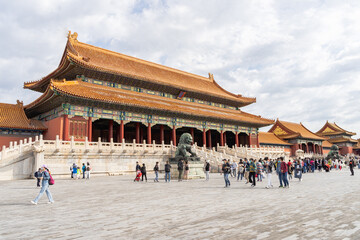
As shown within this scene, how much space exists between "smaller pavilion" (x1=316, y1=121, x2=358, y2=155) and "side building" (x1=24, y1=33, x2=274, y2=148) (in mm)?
32892

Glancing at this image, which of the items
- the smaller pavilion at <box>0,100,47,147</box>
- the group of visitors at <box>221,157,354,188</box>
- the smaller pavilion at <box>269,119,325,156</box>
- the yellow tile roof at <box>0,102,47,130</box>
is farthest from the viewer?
the smaller pavilion at <box>269,119,325,156</box>

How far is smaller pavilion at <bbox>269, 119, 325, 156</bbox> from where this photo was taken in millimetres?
48969

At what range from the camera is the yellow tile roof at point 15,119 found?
76.7 feet

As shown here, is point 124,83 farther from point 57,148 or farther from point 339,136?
point 339,136

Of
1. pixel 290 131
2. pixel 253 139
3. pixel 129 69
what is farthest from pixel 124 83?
pixel 290 131

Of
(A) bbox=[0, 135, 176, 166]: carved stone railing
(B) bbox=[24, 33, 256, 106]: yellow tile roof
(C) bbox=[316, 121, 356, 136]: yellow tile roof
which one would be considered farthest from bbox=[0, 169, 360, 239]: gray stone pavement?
(C) bbox=[316, 121, 356, 136]: yellow tile roof

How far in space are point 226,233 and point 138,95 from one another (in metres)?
25.9

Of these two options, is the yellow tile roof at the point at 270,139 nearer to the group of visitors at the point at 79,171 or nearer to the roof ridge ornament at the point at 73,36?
the roof ridge ornament at the point at 73,36

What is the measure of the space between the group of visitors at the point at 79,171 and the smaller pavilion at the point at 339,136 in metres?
58.7

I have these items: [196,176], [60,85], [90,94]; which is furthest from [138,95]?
[196,176]

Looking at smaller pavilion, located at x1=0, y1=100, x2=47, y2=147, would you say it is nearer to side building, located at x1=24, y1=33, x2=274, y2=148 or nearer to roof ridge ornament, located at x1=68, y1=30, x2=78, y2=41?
side building, located at x1=24, y1=33, x2=274, y2=148

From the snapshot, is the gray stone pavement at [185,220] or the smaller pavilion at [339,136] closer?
the gray stone pavement at [185,220]

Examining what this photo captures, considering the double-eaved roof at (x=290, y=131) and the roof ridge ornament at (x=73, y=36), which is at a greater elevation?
the roof ridge ornament at (x=73, y=36)

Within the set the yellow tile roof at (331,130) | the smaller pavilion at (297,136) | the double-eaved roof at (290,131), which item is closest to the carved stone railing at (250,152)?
the smaller pavilion at (297,136)
